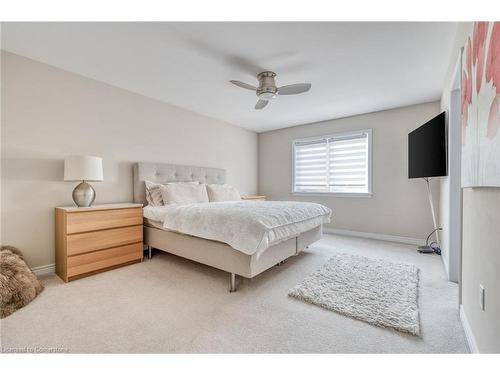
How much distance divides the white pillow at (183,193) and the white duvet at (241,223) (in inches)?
14.0

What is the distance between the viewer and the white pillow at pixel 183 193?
312cm

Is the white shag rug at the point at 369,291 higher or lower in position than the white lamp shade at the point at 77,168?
lower

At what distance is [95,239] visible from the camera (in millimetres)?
2398

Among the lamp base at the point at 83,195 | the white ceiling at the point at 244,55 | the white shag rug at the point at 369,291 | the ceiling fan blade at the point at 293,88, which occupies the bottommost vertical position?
the white shag rug at the point at 369,291

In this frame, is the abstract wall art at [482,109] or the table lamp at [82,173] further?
the table lamp at [82,173]

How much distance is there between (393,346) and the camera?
133 centimetres

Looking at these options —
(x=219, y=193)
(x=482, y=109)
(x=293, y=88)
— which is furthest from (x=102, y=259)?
(x=482, y=109)

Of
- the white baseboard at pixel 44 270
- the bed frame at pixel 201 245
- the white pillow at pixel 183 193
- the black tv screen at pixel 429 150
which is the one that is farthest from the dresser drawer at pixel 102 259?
the black tv screen at pixel 429 150

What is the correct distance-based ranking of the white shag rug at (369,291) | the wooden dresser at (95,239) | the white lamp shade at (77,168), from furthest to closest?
1. the white lamp shade at (77,168)
2. the wooden dresser at (95,239)
3. the white shag rug at (369,291)

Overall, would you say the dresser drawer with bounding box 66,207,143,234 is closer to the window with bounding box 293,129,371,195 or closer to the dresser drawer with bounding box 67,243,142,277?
the dresser drawer with bounding box 67,243,142,277

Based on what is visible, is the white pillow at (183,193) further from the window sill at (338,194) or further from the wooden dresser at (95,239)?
the window sill at (338,194)

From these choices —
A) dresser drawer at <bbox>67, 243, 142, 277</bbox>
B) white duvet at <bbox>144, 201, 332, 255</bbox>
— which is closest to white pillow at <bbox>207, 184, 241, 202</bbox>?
white duvet at <bbox>144, 201, 332, 255</bbox>

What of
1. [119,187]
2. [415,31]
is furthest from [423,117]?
[119,187]

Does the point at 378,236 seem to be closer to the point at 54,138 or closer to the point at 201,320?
the point at 201,320
